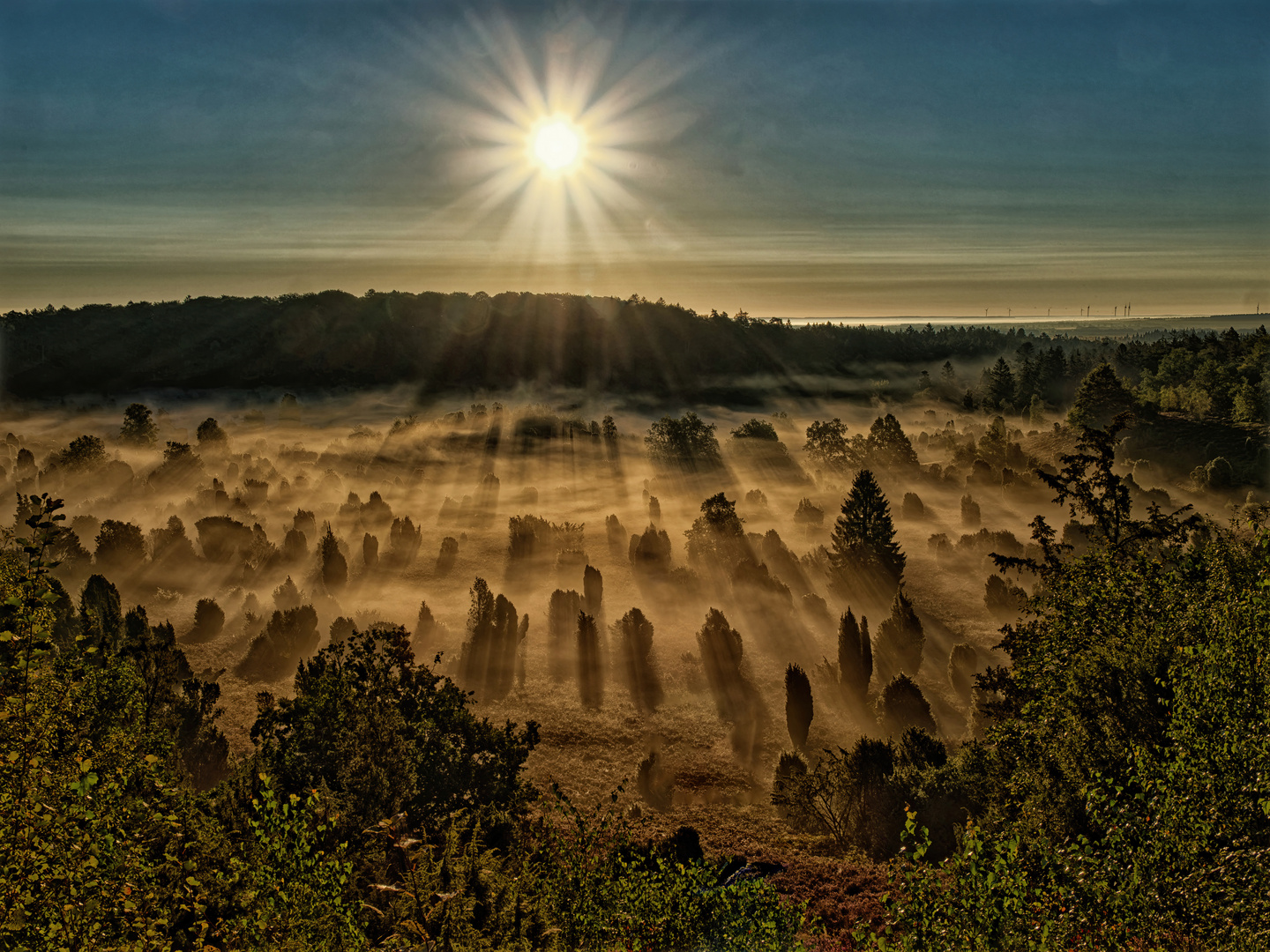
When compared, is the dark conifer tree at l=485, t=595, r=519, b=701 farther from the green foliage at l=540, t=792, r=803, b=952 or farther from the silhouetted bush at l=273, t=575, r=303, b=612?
the green foliage at l=540, t=792, r=803, b=952

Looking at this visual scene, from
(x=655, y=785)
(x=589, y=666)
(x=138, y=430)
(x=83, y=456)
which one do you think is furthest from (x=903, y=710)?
(x=138, y=430)

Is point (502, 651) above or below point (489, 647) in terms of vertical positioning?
below

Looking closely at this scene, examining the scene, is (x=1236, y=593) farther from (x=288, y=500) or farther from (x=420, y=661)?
(x=288, y=500)

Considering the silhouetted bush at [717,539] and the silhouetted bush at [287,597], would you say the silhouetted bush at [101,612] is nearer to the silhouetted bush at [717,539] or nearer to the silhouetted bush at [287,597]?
the silhouetted bush at [287,597]

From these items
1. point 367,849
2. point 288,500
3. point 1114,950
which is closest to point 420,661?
point 367,849

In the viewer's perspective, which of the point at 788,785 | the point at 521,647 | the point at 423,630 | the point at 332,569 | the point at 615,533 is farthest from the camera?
the point at 615,533

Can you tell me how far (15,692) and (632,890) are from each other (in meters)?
11.9

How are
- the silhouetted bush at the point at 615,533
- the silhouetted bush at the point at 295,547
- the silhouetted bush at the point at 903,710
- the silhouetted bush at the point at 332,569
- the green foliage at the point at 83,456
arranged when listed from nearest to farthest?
the silhouetted bush at the point at 903,710 < the silhouetted bush at the point at 332,569 < the silhouetted bush at the point at 295,547 < the silhouetted bush at the point at 615,533 < the green foliage at the point at 83,456

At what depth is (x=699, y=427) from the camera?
374ft

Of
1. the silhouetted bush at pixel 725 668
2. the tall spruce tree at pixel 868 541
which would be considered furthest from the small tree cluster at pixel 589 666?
the tall spruce tree at pixel 868 541

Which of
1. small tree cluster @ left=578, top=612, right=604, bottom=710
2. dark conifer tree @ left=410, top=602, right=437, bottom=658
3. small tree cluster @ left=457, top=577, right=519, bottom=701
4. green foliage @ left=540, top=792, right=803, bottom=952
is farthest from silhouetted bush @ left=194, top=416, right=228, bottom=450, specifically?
green foliage @ left=540, top=792, right=803, bottom=952

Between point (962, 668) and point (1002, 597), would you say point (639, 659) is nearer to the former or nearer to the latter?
point (962, 668)

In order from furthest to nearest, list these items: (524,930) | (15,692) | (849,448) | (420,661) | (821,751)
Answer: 1. (849,448)
2. (420,661)
3. (821,751)
4. (524,930)
5. (15,692)

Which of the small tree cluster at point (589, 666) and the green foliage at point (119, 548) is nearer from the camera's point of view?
→ the small tree cluster at point (589, 666)
